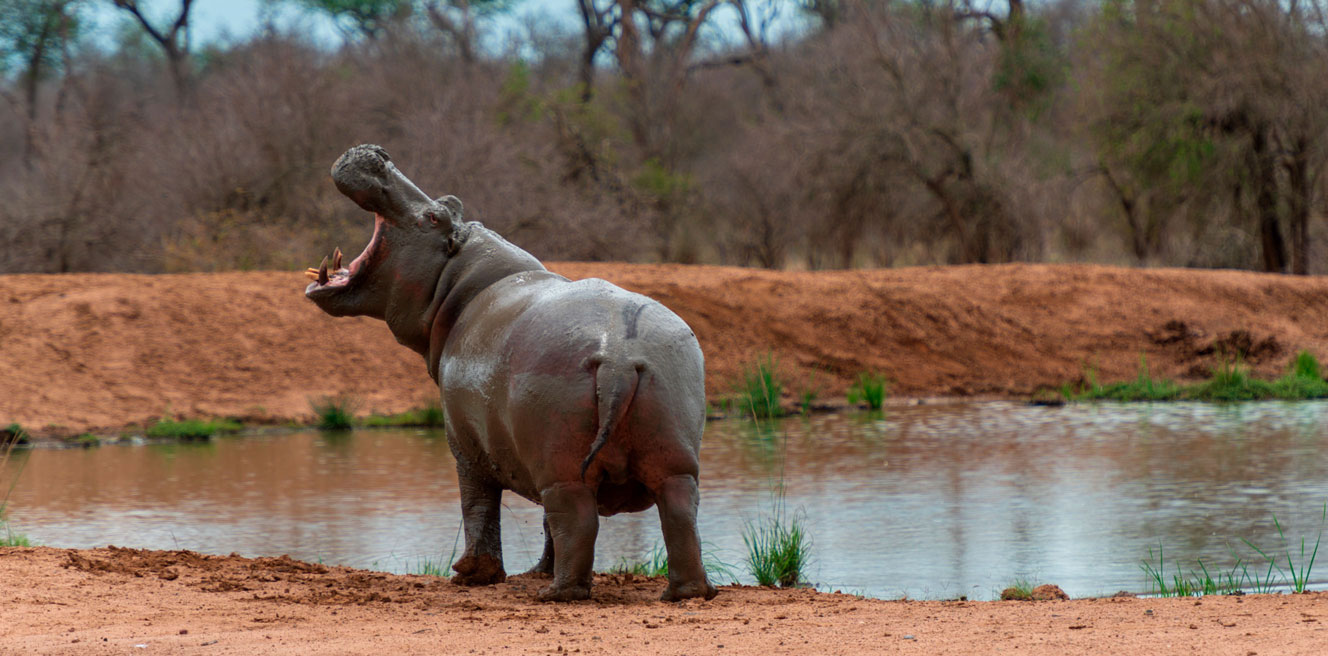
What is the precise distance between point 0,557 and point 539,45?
1416 inches

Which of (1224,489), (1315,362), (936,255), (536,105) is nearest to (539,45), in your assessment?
(536,105)

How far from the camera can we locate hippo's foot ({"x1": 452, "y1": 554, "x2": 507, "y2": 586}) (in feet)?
20.2

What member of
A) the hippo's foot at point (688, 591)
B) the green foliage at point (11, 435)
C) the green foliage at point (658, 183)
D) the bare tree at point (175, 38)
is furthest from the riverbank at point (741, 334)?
the bare tree at point (175, 38)

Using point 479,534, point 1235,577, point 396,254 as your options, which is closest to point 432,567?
point 479,534

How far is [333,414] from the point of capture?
14422mm

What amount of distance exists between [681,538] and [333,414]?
9592 mm

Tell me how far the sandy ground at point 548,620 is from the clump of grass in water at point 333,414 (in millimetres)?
8141

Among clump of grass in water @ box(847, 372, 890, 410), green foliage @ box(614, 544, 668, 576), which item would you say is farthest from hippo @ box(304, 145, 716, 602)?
clump of grass in water @ box(847, 372, 890, 410)

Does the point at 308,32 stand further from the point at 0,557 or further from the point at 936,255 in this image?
the point at 0,557

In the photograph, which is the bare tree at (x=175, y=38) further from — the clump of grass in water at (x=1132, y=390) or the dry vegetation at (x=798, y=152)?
the clump of grass in water at (x=1132, y=390)

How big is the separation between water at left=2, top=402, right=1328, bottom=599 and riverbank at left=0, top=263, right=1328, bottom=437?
1.81 m

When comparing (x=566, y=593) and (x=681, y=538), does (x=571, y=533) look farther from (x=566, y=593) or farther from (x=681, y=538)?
Result: (x=681, y=538)

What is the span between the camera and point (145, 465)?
11.8 meters

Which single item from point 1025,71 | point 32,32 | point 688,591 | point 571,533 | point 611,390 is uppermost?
point 32,32
